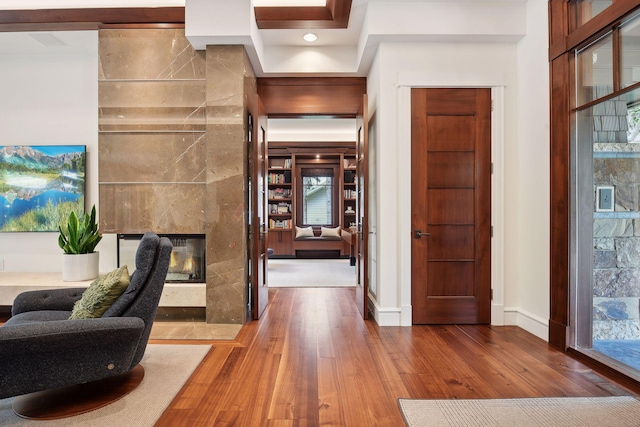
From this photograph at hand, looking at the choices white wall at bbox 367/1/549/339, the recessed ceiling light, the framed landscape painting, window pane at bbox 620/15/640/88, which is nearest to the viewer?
window pane at bbox 620/15/640/88

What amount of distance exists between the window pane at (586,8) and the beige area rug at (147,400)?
3.82m

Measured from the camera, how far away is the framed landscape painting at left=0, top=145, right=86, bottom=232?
4.03 m

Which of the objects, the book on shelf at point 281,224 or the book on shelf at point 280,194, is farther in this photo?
the book on shelf at point 280,194

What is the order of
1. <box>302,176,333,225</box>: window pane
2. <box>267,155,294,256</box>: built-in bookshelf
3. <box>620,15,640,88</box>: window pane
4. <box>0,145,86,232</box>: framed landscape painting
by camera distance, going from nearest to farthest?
<box>620,15,640,88</box>: window pane, <box>0,145,86,232</box>: framed landscape painting, <box>267,155,294,256</box>: built-in bookshelf, <box>302,176,333,225</box>: window pane

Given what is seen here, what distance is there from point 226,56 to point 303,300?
2.89 m

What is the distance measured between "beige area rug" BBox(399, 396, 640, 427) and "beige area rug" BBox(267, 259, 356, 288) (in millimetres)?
3358

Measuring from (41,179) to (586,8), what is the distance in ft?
18.1

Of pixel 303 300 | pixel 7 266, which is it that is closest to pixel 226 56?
pixel 303 300

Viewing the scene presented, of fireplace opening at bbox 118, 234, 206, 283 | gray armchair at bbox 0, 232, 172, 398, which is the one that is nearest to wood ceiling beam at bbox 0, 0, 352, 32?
fireplace opening at bbox 118, 234, 206, 283

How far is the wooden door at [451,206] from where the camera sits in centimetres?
342

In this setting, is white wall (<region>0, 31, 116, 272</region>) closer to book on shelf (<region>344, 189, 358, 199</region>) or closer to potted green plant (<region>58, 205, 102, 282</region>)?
potted green plant (<region>58, 205, 102, 282</region>)

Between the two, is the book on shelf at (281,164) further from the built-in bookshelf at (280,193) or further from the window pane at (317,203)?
the window pane at (317,203)

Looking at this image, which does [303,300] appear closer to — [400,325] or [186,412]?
[400,325]

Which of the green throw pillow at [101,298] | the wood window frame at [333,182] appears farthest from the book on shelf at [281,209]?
the green throw pillow at [101,298]
